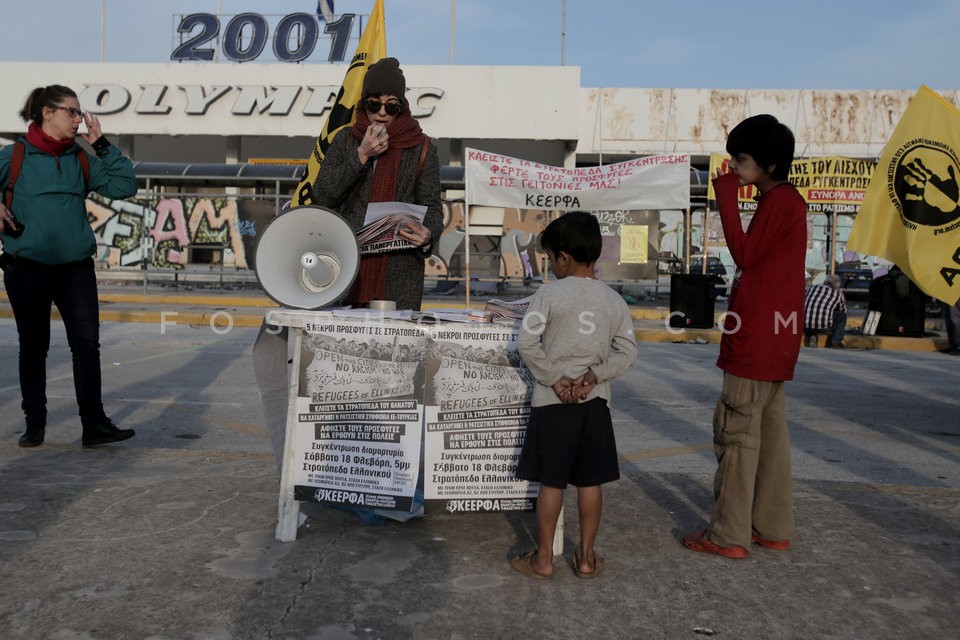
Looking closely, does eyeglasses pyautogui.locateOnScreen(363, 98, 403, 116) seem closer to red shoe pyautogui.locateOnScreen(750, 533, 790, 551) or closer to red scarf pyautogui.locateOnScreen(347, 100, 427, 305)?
red scarf pyautogui.locateOnScreen(347, 100, 427, 305)

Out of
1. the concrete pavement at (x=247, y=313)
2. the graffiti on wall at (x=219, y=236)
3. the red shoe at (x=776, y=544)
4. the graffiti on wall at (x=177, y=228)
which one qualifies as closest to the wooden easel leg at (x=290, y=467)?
the red shoe at (x=776, y=544)

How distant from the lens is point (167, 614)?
9.29 feet

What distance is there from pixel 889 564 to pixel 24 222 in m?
4.80

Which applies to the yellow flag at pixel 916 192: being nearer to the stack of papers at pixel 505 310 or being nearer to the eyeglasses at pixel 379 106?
the stack of papers at pixel 505 310

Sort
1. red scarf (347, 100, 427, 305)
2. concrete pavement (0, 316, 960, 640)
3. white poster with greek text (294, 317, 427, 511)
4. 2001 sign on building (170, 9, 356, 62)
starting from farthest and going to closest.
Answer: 2001 sign on building (170, 9, 356, 62) → red scarf (347, 100, 427, 305) → white poster with greek text (294, 317, 427, 511) → concrete pavement (0, 316, 960, 640)

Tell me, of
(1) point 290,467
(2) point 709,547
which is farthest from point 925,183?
(1) point 290,467

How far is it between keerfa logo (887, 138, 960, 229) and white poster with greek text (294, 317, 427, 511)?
234 inches

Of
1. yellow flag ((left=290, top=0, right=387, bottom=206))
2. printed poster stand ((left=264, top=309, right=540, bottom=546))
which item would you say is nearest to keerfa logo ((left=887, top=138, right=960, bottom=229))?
yellow flag ((left=290, top=0, right=387, bottom=206))

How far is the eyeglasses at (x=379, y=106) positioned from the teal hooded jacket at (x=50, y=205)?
2.08 meters

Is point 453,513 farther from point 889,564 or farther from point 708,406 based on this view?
point 708,406

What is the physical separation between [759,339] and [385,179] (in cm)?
179

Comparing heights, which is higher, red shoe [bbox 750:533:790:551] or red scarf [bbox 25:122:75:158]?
red scarf [bbox 25:122:75:158]

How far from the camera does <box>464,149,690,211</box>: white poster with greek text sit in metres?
14.9

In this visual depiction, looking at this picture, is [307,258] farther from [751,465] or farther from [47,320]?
[47,320]
